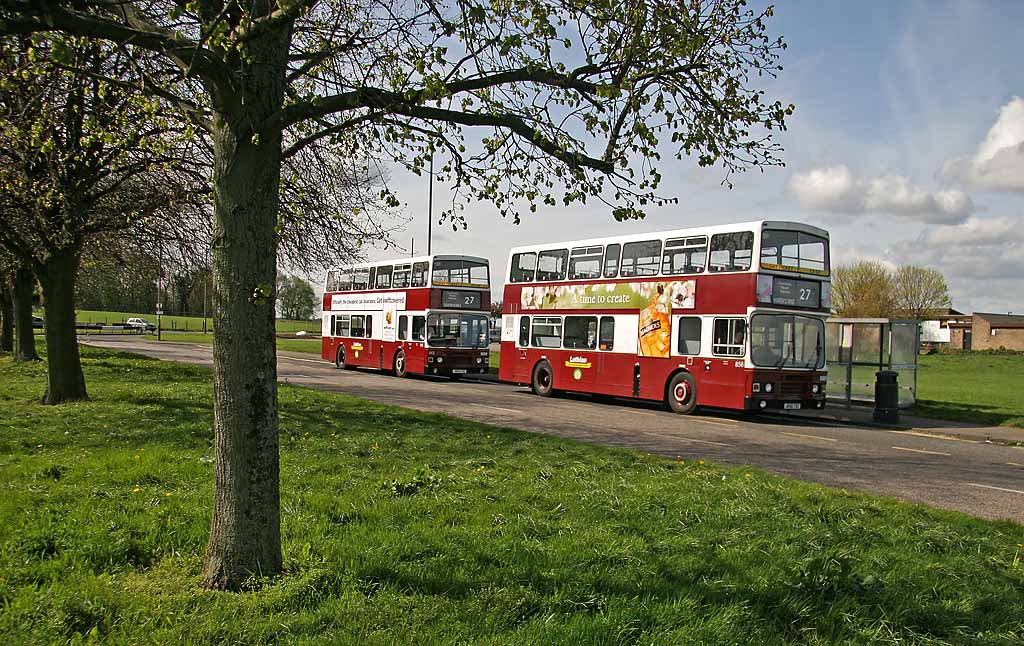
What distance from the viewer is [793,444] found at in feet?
44.4

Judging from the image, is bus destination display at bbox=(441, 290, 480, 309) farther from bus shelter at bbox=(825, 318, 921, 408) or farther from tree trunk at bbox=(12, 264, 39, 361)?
tree trunk at bbox=(12, 264, 39, 361)

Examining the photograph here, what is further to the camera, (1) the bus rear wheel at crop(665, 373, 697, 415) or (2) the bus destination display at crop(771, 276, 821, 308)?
(1) the bus rear wheel at crop(665, 373, 697, 415)

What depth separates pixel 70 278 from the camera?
48.8ft

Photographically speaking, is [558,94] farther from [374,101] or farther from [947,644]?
[947,644]

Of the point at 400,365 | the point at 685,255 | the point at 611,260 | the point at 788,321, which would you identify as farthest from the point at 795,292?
the point at 400,365

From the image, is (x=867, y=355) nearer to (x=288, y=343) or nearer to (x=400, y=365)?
(x=400, y=365)

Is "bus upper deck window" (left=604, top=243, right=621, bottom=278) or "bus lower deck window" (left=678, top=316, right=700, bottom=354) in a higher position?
"bus upper deck window" (left=604, top=243, right=621, bottom=278)

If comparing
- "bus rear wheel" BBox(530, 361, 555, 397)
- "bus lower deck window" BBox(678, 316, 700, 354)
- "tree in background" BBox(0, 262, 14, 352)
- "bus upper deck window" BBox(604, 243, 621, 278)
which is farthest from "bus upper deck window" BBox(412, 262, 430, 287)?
"tree in background" BBox(0, 262, 14, 352)

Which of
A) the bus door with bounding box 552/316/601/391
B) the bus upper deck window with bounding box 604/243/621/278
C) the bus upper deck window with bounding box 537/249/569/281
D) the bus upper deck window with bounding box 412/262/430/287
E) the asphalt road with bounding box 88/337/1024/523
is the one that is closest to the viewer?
the asphalt road with bounding box 88/337/1024/523

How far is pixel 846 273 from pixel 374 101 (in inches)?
3141

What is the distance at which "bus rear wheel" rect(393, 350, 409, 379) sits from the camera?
29203mm

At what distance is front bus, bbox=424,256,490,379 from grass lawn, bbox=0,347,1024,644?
19.0 m

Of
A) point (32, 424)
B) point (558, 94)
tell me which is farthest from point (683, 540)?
point (32, 424)

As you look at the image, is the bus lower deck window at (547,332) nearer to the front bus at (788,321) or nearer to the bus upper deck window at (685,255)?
the bus upper deck window at (685,255)
